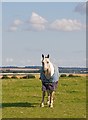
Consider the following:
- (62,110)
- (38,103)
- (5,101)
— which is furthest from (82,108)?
(5,101)

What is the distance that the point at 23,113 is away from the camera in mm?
14711

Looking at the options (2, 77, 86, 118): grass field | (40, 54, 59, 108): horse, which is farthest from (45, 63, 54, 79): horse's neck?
(2, 77, 86, 118): grass field

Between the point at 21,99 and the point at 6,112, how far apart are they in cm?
427

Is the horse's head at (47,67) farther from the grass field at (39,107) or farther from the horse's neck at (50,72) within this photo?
the grass field at (39,107)

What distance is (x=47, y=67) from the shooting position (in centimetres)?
1568

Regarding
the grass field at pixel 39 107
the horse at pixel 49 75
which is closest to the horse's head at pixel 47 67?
the horse at pixel 49 75

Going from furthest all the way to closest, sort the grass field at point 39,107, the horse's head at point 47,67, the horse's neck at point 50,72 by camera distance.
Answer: the horse's neck at point 50,72
the horse's head at point 47,67
the grass field at point 39,107

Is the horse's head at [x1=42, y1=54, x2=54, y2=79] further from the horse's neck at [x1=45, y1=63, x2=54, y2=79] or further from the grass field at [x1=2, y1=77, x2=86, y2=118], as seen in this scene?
the grass field at [x1=2, y1=77, x2=86, y2=118]

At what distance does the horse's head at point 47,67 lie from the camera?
51.1 feet

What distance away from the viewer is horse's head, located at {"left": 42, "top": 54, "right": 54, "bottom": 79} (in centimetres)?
1556

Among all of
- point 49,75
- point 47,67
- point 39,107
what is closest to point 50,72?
point 49,75

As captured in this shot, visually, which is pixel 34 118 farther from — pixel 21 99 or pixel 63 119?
pixel 21 99

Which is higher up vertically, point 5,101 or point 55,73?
point 55,73

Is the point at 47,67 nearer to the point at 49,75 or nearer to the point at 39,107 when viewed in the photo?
the point at 49,75
